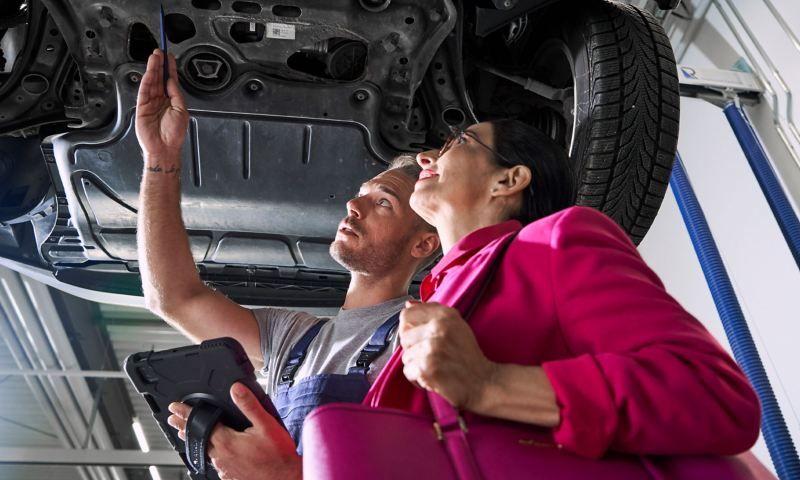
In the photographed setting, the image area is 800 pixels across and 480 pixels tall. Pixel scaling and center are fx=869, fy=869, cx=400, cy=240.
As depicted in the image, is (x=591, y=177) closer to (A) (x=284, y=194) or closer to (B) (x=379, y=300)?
(B) (x=379, y=300)

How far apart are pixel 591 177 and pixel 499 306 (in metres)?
1.38

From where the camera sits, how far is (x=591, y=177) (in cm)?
242

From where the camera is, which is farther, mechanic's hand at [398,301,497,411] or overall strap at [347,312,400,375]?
overall strap at [347,312,400,375]

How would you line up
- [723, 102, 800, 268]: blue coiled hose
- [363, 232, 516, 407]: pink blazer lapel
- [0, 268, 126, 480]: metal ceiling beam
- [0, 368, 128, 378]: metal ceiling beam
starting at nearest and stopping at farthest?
[363, 232, 516, 407]: pink blazer lapel < [723, 102, 800, 268]: blue coiled hose < [0, 268, 126, 480]: metal ceiling beam < [0, 368, 128, 378]: metal ceiling beam

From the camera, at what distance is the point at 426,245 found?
229 centimetres

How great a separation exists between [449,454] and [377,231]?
1.30 meters

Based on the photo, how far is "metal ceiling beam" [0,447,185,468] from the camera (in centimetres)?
808

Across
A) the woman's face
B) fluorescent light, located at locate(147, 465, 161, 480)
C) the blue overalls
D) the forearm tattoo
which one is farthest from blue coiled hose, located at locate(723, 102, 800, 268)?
fluorescent light, located at locate(147, 465, 161, 480)

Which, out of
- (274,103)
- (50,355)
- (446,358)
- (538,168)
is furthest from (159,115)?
(50,355)

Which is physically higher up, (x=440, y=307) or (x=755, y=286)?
(x=755, y=286)

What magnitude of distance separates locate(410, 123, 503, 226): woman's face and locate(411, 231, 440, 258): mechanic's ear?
26.7 inches

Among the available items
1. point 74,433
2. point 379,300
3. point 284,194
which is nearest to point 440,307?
point 379,300

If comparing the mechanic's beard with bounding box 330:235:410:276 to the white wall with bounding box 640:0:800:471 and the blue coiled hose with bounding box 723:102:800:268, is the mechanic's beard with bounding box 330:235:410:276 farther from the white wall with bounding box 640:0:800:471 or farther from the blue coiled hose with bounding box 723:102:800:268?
the white wall with bounding box 640:0:800:471

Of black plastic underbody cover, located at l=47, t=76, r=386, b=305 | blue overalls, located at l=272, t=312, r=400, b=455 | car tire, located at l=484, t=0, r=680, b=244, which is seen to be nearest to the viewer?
blue overalls, located at l=272, t=312, r=400, b=455
